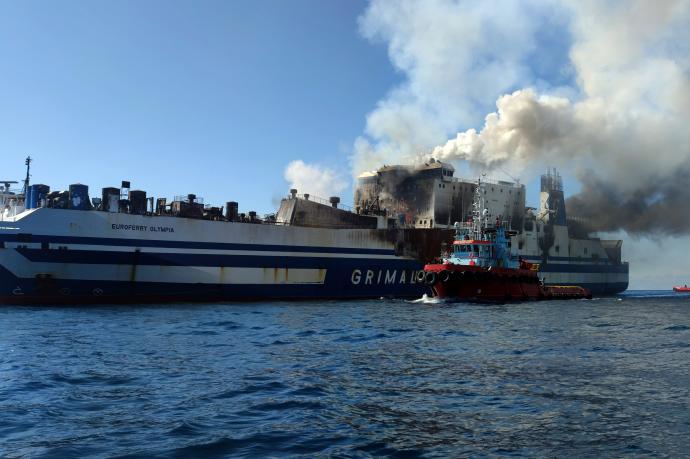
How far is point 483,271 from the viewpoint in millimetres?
45781

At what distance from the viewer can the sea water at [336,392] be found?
944 cm

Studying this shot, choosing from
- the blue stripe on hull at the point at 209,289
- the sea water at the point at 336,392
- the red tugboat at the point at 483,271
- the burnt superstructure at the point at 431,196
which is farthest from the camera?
the burnt superstructure at the point at 431,196

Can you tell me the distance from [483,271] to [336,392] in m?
34.7

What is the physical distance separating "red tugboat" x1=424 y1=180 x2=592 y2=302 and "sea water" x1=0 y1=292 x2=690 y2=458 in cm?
2030

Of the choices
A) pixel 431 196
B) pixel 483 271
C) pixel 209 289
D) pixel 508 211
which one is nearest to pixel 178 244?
pixel 209 289

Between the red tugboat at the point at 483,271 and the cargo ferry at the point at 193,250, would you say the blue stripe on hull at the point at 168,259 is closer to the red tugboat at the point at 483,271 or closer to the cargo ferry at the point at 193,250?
the cargo ferry at the point at 193,250

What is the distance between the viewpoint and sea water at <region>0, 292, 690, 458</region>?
9.44 metres

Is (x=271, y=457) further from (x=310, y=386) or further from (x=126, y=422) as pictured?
(x=310, y=386)

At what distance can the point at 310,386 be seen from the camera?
44.4ft

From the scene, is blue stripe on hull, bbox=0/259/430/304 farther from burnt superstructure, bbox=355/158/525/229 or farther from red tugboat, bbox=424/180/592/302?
burnt superstructure, bbox=355/158/525/229

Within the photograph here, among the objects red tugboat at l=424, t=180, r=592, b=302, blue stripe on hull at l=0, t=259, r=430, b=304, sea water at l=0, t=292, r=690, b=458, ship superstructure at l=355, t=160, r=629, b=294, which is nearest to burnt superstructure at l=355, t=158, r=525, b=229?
ship superstructure at l=355, t=160, r=629, b=294

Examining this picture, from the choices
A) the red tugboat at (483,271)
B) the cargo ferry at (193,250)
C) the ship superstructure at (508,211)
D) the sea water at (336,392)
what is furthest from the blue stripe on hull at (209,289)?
the sea water at (336,392)

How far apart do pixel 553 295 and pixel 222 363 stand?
147 feet

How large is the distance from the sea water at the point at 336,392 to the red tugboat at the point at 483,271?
2030 cm
